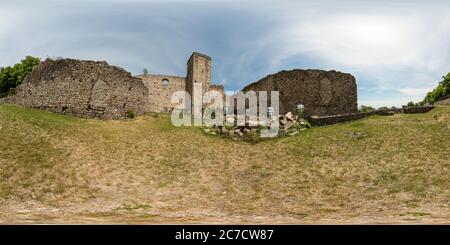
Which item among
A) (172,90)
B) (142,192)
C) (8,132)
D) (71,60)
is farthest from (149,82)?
(142,192)

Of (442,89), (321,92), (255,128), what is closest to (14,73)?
(255,128)

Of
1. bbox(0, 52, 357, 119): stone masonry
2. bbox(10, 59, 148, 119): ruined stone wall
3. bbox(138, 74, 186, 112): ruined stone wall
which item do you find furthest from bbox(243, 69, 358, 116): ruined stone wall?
bbox(138, 74, 186, 112): ruined stone wall

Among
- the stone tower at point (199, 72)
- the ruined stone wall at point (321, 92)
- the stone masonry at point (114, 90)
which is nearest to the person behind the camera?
the stone masonry at point (114, 90)

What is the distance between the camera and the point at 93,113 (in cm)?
2906

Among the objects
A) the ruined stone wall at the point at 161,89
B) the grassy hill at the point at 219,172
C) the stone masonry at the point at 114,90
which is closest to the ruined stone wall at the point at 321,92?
the stone masonry at the point at 114,90

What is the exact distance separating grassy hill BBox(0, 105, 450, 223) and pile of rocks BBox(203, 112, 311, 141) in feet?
4.11

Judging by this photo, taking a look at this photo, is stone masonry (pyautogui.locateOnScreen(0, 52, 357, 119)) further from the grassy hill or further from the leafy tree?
the leafy tree

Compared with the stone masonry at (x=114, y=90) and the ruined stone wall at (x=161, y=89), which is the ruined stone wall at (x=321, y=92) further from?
the ruined stone wall at (x=161, y=89)

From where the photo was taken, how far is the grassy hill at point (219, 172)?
13438 millimetres

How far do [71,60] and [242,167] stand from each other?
Result: 1695 centimetres

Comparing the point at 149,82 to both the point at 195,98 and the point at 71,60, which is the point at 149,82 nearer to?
the point at 195,98

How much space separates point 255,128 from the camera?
28.7 meters

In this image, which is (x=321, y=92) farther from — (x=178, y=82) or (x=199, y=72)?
(x=178, y=82)

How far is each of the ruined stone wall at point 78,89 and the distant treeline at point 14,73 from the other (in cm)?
2645
